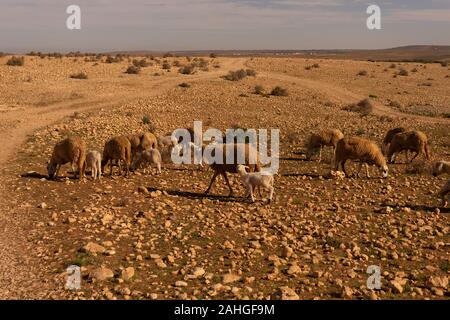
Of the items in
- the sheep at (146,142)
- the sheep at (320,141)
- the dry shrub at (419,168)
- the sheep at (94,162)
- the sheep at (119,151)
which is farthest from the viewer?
the sheep at (320,141)

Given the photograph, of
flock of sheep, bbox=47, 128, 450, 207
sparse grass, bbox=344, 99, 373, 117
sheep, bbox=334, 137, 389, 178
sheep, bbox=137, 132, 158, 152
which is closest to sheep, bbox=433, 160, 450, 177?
flock of sheep, bbox=47, 128, 450, 207

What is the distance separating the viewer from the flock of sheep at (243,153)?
11.9m

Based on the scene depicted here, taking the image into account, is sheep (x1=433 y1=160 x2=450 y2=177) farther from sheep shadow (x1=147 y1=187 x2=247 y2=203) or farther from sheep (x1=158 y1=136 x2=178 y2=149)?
sheep (x1=158 y1=136 x2=178 y2=149)

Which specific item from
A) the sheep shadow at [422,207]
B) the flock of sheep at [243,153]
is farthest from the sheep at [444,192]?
the sheep shadow at [422,207]

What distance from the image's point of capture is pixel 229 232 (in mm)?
9469

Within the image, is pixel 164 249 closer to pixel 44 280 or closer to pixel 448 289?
pixel 44 280

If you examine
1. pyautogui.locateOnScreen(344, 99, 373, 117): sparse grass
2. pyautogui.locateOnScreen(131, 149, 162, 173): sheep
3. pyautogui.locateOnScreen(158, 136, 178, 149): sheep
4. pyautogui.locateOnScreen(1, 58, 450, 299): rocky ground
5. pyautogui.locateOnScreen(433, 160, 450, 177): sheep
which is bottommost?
pyautogui.locateOnScreen(1, 58, 450, 299): rocky ground

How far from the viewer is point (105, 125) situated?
20.2m

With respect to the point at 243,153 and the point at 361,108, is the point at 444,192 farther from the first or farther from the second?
the point at 361,108

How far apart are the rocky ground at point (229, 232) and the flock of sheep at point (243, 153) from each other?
43 centimetres

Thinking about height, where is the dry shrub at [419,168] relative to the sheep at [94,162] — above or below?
below

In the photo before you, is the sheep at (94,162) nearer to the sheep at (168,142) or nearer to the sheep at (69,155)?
the sheep at (69,155)

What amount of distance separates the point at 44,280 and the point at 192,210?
4.13 m

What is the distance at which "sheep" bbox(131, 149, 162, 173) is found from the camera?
13.8 meters
